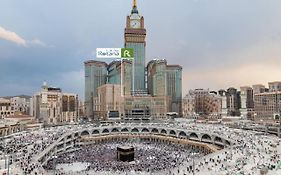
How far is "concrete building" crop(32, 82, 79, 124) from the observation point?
110688 millimetres

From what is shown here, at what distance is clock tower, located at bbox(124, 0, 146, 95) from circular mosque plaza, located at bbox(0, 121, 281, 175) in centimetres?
7498

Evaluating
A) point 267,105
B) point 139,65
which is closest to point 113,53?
point 267,105

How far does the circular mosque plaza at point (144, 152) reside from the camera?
3575cm

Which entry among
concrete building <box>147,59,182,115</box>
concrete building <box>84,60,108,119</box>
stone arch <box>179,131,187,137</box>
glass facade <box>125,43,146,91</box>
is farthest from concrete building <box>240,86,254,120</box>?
stone arch <box>179,131,187,137</box>

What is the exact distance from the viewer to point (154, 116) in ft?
Result: 399

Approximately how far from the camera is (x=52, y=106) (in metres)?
113

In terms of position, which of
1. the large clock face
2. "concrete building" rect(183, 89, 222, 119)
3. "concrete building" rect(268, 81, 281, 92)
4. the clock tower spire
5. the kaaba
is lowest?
the kaaba

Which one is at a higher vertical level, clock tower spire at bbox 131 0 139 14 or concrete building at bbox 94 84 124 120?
clock tower spire at bbox 131 0 139 14

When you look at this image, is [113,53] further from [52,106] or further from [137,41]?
[137,41]

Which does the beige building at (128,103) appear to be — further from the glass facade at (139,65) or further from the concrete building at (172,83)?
the glass facade at (139,65)

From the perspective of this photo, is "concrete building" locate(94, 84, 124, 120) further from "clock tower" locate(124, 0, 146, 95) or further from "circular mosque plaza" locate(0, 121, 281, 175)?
"circular mosque plaza" locate(0, 121, 281, 175)

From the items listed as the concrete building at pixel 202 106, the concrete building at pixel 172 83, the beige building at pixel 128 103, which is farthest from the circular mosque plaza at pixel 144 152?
the concrete building at pixel 172 83

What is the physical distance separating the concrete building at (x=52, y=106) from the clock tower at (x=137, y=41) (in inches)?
1380

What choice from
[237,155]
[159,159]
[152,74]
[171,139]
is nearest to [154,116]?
[152,74]
